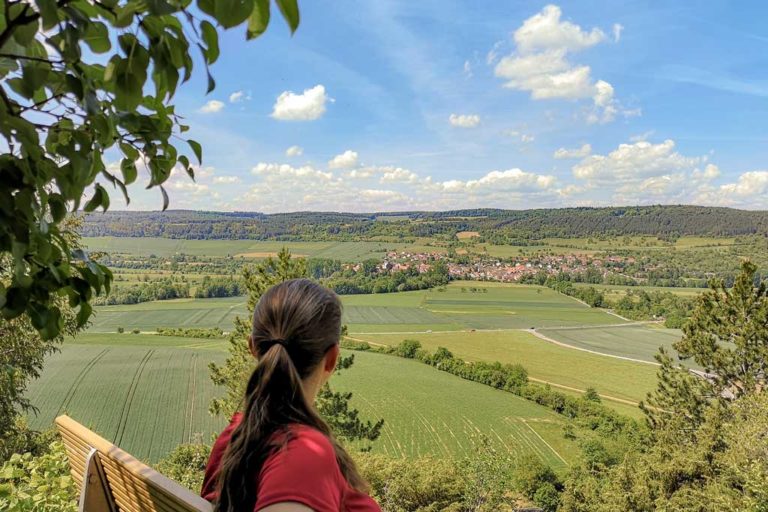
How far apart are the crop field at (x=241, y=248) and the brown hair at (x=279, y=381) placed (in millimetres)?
94380

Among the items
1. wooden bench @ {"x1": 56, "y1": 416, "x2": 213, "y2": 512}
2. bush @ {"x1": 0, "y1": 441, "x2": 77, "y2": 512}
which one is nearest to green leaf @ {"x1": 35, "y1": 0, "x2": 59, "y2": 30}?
wooden bench @ {"x1": 56, "y1": 416, "x2": 213, "y2": 512}

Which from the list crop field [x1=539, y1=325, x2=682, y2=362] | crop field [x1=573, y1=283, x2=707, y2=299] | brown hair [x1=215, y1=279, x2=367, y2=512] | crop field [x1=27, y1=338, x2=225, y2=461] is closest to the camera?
brown hair [x1=215, y1=279, x2=367, y2=512]

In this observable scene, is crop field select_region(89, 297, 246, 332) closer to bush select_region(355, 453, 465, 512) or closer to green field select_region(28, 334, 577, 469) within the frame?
green field select_region(28, 334, 577, 469)

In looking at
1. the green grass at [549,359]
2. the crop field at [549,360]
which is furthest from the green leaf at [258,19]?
the green grass at [549,359]

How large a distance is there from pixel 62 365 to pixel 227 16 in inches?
1839

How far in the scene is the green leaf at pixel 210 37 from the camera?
680 millimetres

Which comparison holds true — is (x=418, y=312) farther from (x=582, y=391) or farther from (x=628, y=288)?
(x=628, y=288)

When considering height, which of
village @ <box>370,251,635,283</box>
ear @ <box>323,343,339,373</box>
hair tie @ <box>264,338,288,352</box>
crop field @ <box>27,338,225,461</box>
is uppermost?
hair tie @ <box>264,338,288,352</box>

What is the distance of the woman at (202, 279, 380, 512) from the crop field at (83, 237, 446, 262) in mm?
94380

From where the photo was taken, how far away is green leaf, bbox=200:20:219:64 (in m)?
0.68

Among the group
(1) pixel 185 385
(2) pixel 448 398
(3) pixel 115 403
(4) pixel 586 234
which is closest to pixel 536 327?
(2) pixel 448 398

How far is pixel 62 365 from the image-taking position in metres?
39.1

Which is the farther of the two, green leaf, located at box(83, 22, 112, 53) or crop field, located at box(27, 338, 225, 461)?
crop field, located at box(27, 338, 225, 461)

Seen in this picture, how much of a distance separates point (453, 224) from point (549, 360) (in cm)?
10394
